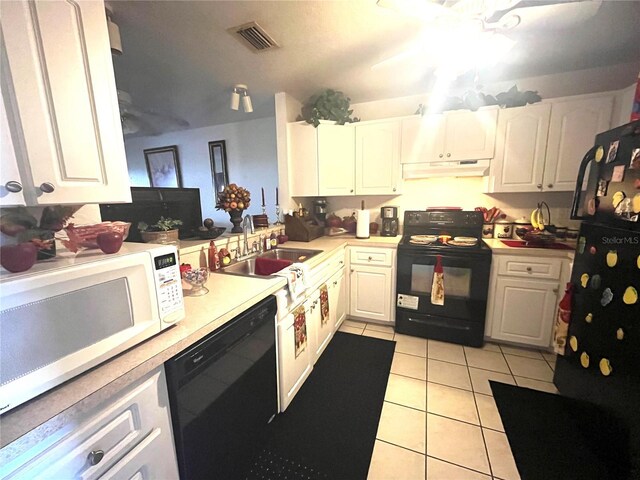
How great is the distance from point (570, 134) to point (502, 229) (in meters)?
0.92

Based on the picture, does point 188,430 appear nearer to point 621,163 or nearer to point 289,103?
point 621,163

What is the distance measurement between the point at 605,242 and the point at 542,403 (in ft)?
3.68

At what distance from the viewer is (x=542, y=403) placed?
171cm

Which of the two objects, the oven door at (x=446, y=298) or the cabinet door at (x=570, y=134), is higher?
the cabinet door at (x=570, y=134)

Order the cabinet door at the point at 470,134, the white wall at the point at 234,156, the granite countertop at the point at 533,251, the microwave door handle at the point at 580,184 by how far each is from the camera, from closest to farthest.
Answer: the microwave door handle at the point at 580,184 < the granite countertop at the point at 533,251 < the cabinet door at the point at 470,134 < the white wall at the point at 234,156

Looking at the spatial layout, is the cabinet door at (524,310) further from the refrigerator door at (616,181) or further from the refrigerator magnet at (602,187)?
the refrigerator magnet at (602,187)

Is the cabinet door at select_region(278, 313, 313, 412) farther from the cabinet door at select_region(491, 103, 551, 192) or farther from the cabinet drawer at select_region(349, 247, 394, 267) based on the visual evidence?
the cabinet door at select_region(491, 103, 551, 192)

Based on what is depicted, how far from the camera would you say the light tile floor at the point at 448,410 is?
1.34 m

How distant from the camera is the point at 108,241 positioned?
83 cm

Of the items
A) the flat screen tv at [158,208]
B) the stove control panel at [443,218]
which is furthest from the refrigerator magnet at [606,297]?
the flat screen tv at [158,208]

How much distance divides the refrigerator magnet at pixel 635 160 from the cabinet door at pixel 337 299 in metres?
1.85

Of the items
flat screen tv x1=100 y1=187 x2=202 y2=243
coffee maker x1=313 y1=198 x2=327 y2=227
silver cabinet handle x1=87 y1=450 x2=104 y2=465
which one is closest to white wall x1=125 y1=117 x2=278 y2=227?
coffee maker x1=313 y1=198 x2=327 y2=227

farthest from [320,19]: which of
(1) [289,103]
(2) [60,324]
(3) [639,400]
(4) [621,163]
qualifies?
(3) [639,400]

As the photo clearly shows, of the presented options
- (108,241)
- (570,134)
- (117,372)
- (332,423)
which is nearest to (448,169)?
(570,134)
